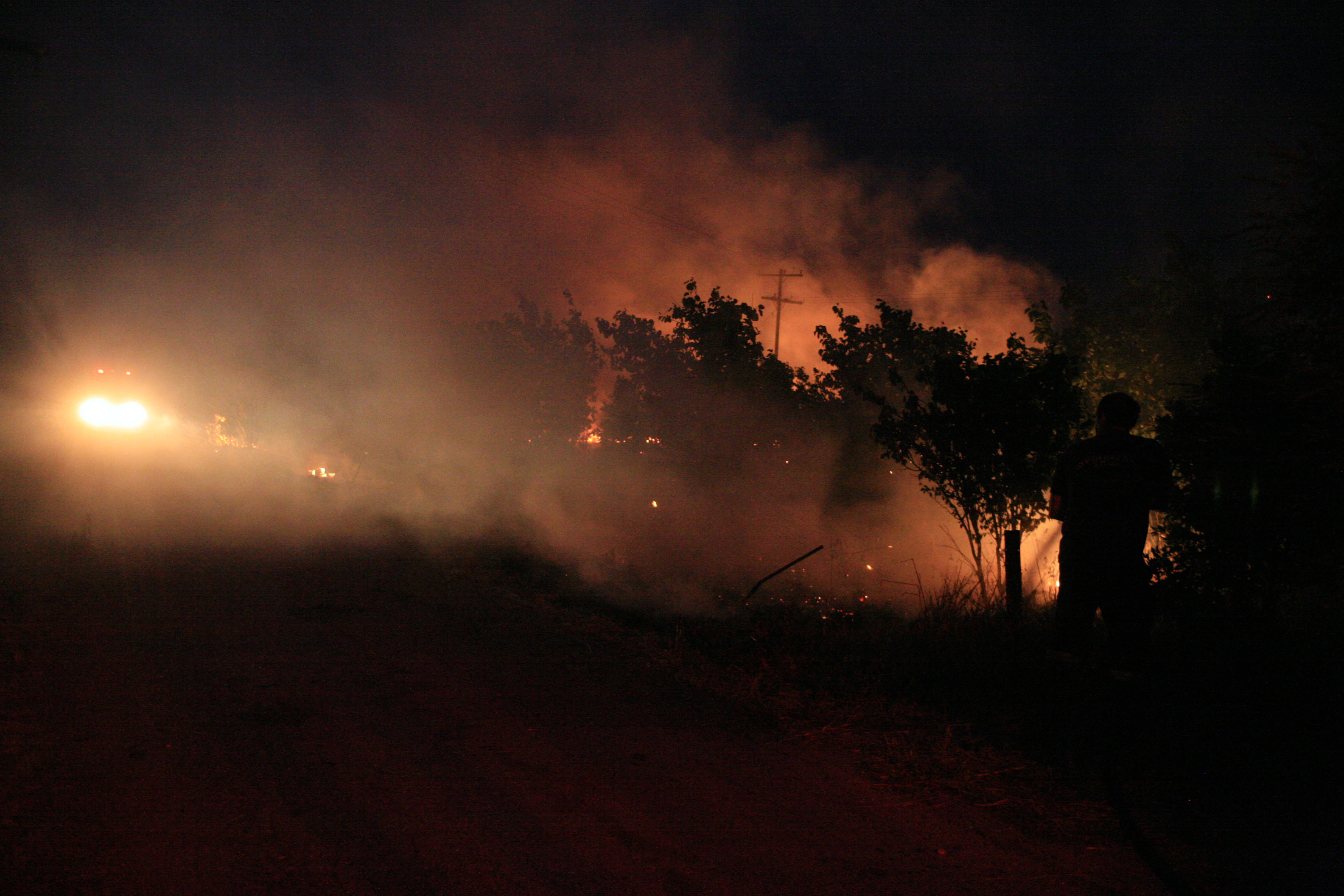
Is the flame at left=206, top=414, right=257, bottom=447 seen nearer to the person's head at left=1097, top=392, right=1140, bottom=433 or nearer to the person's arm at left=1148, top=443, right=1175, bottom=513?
the person's head at left=1097, top=392, right=1140, bottom=433

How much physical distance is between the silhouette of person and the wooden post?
2008 mm

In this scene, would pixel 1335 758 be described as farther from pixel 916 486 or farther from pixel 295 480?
pixel 295 480

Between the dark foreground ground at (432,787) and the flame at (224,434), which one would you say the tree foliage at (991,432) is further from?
the flame at (224,434)

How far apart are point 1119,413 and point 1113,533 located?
0.64 metres

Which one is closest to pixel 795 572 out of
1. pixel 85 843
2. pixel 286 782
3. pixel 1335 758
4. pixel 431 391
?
pixel 1335 758

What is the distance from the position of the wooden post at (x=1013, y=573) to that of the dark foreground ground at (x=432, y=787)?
8.73 feet

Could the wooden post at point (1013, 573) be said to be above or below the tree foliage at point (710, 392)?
below

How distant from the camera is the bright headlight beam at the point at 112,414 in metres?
27.0

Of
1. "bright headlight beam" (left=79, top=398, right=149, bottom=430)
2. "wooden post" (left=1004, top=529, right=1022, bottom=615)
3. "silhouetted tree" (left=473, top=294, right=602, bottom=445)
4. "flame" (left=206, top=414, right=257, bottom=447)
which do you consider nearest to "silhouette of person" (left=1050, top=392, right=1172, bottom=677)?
"wooden post" (left=1004, top=529, right=1022, bottom=615)

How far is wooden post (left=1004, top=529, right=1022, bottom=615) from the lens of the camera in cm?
578

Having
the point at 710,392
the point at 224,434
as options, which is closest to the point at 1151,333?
the point at 710,392

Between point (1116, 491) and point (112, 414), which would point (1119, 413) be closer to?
point (1116, 491)

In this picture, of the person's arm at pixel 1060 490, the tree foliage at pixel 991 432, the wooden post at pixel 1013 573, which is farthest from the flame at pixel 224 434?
the person's arm at pixel 1060 490

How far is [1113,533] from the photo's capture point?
366 centimetres
